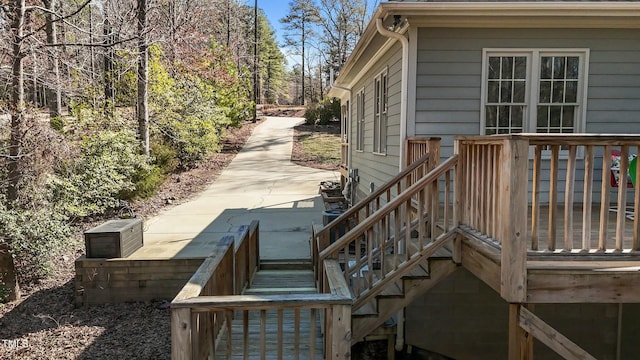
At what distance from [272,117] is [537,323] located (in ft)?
122

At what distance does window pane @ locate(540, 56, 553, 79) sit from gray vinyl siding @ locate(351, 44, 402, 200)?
66.7 inches

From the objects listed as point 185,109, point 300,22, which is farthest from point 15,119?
point 300,22

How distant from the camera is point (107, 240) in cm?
678

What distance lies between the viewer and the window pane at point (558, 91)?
5.68 metres

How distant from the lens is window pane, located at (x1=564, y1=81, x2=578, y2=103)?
5.68 metres

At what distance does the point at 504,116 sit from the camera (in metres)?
5.74

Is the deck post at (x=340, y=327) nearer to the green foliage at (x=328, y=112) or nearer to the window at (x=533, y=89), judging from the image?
the window at (x=533, y=89)

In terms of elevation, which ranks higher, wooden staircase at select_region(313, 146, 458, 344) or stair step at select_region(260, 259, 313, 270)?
wooden staircase at select_region(313, 146, 458, 344)

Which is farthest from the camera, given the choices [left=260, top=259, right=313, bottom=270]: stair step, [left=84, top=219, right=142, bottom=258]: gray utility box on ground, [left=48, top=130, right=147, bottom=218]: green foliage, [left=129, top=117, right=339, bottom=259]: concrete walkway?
[left=48, top=130, right=147, bottom=218]: green foliage

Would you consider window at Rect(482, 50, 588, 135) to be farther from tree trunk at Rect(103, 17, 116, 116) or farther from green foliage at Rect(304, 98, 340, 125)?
green foliage at Rect(304, 98, 340, 125)

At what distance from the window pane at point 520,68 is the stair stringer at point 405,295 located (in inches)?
110

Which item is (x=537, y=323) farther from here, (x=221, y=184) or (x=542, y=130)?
(x=221, y=184)

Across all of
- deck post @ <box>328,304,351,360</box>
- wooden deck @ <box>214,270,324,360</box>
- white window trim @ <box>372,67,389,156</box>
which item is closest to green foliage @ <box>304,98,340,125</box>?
white window trim @ <box>372,67,389,156</box>

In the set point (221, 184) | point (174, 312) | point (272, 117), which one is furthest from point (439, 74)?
point (272, 117)
